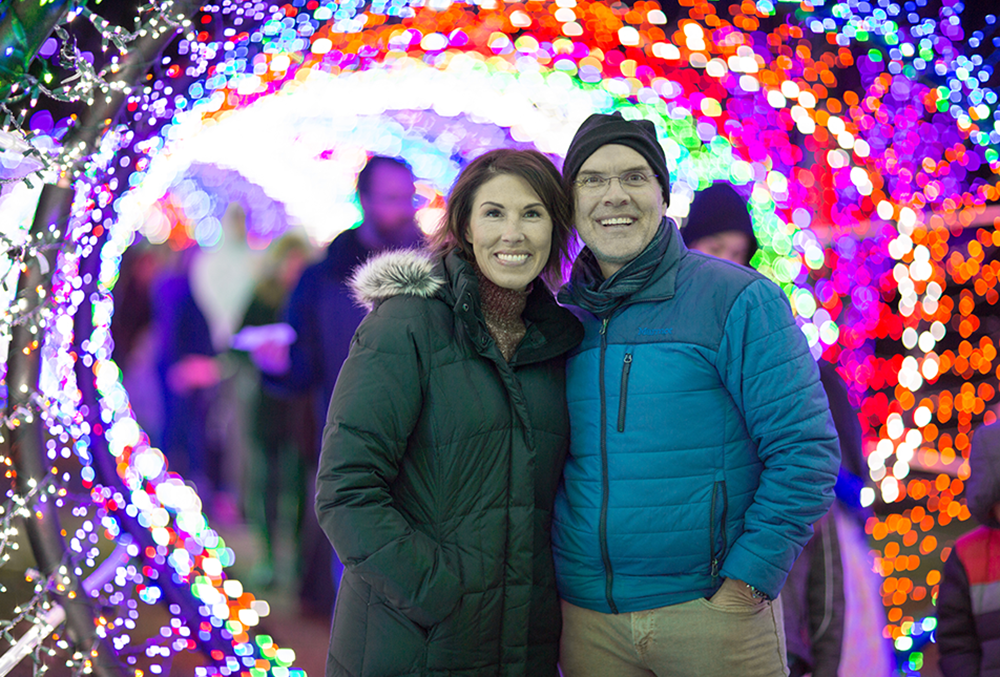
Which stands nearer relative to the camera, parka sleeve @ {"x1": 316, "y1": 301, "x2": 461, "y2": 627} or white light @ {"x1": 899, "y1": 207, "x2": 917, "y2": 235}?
parka sleeve @ {"x1": 316, "y1": 301, "x2": 461, "y2": 627}

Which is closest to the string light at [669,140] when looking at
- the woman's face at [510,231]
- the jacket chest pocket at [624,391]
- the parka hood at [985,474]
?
the parka hood at [985,474]

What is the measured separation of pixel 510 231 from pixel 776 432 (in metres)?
0.81

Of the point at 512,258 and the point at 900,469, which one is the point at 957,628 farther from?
the point at 512,258

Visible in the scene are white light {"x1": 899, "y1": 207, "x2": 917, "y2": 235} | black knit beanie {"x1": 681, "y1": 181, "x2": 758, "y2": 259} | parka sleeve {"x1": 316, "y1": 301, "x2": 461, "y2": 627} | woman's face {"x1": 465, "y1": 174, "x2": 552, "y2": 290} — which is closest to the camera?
parka sleeve {"x1": 316, "y1": 301, "x2": 461, "y2": 627}

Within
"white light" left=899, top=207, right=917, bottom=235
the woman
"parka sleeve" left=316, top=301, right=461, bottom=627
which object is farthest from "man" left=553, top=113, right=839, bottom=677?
"white light" left=899, top=207, right=917, bottom=235

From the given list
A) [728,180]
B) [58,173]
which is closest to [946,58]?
[728,180]

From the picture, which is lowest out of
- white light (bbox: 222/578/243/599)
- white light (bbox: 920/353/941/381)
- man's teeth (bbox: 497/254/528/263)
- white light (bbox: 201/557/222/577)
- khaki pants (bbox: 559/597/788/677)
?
white light (bbox: 222/578/243/599)

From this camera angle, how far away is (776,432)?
171cm

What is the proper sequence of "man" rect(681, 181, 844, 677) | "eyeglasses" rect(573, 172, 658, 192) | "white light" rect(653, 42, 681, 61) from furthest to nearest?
1. "white light" rect(653, 42, 681, 61)
2. "man" rect(681, 181, 844, 677)
3. "eyeglasses" rect(573, 172, 658, 192)

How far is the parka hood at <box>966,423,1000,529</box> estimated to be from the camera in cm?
251

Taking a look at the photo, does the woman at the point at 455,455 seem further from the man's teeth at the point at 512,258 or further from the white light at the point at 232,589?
the white light at the point at 232,589

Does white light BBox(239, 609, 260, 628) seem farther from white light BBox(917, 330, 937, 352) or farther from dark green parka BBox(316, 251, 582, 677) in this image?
white light BBox(917, 330, 937, 352)

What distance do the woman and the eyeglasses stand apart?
0.33 feet

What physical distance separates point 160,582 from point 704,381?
2.29 metres
